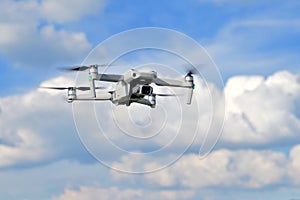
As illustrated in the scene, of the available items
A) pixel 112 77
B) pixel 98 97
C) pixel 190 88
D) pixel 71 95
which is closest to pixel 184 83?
pixel 190 88

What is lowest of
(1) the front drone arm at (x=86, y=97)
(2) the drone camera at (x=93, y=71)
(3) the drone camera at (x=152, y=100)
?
(3) the drone camera at (x=152, y=100)

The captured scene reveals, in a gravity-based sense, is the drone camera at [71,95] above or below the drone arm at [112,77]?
above

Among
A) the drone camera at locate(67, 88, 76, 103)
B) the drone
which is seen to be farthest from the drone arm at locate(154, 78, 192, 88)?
the drone camera at locate(67, 88, 76, 103)

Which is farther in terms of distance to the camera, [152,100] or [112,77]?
[152,100]

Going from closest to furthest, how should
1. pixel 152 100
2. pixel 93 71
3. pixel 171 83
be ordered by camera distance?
1. pixel 93 71
2. pixel 152 100
3. pixel 171 83

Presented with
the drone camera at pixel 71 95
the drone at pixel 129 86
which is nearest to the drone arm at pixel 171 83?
the drone at pixel 129 86

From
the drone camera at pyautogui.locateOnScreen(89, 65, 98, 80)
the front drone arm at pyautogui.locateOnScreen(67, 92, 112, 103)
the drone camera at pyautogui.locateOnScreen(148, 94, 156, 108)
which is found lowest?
the drone camera at pyautogui.locateOnScreen(148, 94, 156, 108)

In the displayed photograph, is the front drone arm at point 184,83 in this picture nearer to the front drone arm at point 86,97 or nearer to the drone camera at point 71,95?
the front drone arm at point 86,97

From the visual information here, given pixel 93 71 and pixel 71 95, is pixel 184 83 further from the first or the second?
pixel 71 95

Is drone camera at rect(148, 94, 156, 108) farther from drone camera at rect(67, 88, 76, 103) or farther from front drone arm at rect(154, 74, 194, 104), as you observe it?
drone camera at rect(67, 88, 76, 103)
